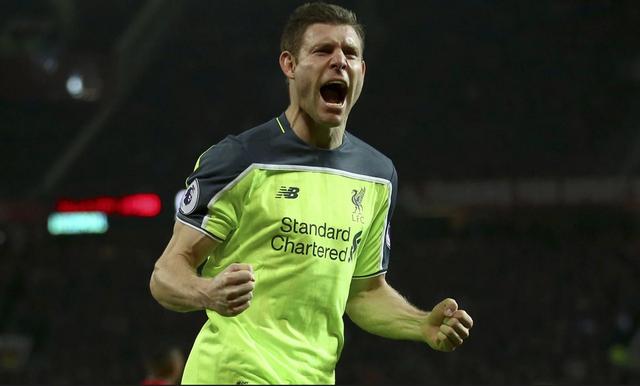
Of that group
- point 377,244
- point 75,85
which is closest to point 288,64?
point 377,244

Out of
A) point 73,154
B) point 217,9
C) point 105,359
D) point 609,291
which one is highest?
point 217,9

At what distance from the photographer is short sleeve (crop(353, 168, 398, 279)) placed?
3.25 metres

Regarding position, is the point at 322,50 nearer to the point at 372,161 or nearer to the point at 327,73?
the point at 327,73

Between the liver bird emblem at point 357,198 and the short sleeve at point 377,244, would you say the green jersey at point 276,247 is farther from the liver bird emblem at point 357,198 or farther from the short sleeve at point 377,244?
the short sleeve at point 377,244

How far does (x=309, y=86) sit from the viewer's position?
3.06 metres

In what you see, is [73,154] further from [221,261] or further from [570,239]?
[221,261]

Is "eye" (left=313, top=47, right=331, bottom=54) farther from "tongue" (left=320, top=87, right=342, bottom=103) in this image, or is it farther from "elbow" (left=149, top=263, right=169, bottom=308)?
"elbow" (left=149, top=263, right=169, bottom=308)

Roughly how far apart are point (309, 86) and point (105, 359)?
54.1 feet

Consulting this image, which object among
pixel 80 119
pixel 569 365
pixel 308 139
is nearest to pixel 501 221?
pixel 569 365

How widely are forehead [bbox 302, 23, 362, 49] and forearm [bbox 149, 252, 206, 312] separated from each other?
77cm

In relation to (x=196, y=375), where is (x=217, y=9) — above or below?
above

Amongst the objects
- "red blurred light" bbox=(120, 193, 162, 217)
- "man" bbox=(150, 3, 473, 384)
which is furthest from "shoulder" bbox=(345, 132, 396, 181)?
"red blurred light" bbox=(120, 193, 162, 217)

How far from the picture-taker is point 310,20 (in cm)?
311

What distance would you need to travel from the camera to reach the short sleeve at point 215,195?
2879 mm
